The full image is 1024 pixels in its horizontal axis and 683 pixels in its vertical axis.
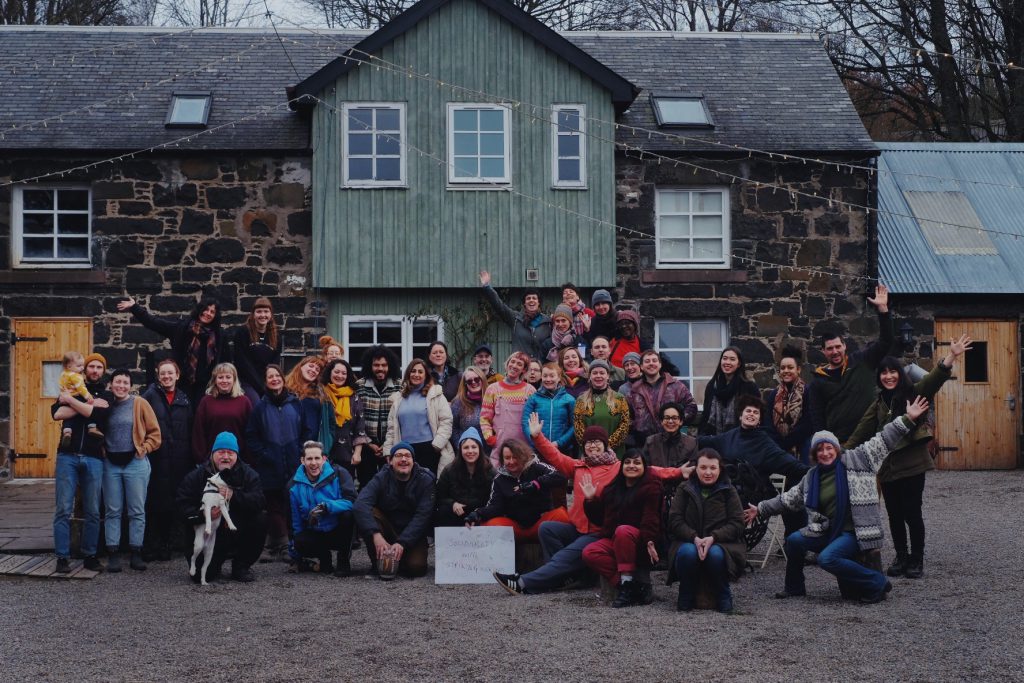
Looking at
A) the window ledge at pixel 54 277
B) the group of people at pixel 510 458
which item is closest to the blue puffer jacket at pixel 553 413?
the group of people at pixel 510 458

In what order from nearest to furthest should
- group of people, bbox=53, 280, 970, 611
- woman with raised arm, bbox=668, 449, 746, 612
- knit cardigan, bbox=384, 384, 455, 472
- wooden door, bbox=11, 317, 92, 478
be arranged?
woman with raised arm, bbox=668, 449, 746, 612, group of people, bbox=53, 280, 970, 611, knit cardigan, bbox=384, 384, 455, 472, wooden door, bbox=11, 317, 92, 478

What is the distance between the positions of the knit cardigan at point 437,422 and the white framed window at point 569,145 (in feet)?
21.5

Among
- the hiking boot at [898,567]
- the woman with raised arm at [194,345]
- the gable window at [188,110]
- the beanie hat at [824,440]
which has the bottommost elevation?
the hiking boot at [898,567]

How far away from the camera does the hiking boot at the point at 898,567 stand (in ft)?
32.8

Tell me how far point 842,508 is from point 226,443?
475cm

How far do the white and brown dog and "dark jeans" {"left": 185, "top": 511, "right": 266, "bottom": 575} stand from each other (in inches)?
2.7

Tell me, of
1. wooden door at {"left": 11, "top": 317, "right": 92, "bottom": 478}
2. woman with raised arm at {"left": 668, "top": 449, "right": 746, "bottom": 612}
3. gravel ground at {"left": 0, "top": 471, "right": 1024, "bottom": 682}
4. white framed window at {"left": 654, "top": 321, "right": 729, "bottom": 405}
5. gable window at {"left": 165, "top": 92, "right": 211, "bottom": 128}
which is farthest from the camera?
white framed window at {"left": 654, "top": 321, "right": 729, "bottom": 405}

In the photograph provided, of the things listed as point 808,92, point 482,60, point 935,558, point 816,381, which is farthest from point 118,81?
point 935,558

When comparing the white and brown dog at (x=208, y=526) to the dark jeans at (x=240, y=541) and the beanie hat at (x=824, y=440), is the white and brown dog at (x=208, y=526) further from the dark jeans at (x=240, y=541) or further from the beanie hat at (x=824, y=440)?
the beanie hat at (x=824, y=440)

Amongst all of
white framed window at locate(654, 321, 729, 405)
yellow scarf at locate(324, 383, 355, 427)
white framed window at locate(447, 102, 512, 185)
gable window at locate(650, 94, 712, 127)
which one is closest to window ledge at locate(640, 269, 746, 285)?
white framed window at locate(654, 321, 729, 405)

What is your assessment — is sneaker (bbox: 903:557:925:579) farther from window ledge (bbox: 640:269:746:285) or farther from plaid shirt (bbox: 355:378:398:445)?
window ledge (bbox: 640:269:746:285)

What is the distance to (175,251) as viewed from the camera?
55.4 feet

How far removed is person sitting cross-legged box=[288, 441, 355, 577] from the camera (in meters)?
10.3

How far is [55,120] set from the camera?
17.4 metres
